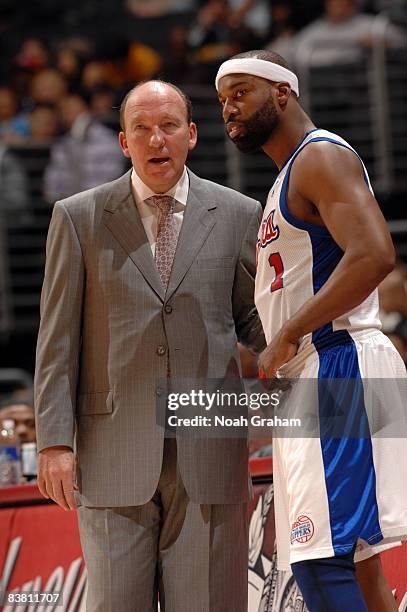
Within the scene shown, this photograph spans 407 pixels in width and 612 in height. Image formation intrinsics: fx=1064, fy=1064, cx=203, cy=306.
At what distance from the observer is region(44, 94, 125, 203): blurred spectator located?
30.9 feet

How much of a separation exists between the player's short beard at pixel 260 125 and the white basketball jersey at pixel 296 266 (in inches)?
4.3

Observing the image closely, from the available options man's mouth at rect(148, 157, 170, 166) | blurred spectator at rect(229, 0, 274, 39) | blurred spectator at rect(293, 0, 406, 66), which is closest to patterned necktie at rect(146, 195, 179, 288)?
man's mouth at rect(148, 157, 170, 166)

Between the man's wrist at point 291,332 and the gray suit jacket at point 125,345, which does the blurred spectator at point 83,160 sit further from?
the man's wrist at point 291,332

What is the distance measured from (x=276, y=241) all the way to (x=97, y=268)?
1.99ft

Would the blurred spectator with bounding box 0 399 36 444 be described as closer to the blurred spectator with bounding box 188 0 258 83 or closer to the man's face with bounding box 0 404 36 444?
the man's face with bounding box 0 404 36 444

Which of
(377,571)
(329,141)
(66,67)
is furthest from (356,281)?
(66,67)

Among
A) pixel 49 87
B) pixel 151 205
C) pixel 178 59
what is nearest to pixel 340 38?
pixel 178 59

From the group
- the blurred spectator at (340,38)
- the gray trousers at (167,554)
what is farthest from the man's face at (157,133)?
the blurred spectator at (340,38)

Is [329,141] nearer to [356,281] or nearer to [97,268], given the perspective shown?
[356,281]

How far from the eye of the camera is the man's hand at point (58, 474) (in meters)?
3.13

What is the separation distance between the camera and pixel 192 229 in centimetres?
335

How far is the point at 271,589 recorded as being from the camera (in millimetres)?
3881

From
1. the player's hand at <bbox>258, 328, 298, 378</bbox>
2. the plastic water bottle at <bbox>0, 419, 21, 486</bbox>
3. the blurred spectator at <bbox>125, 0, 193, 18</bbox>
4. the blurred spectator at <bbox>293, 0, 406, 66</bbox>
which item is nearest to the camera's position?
the player's hand at <bbox>258, 328, 298, 378</bbox>

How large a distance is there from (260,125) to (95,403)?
0.98 m
